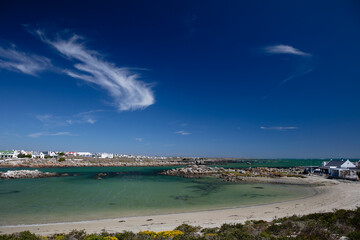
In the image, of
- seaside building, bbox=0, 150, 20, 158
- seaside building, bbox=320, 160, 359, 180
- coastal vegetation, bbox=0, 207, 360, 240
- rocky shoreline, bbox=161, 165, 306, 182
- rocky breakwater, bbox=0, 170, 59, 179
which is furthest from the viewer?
seaside building, bbox=0, 150, 20, 158

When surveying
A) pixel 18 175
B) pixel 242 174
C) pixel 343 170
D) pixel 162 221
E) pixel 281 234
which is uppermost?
pixel 281 234

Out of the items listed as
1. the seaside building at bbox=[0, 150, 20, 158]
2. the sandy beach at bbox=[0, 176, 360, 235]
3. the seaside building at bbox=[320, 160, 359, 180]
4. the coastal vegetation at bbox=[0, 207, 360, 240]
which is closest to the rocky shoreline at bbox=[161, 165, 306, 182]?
the seaside building at bbox=[320, 160, 359, 180]

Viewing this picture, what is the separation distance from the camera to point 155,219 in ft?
49.6

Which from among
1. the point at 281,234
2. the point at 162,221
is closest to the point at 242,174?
the point at 162,221

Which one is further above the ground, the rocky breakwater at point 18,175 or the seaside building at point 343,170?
the seaside building at point 343,170

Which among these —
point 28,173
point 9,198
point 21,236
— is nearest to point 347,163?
point 21,236

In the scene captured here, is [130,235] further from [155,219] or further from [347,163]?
[347,163]

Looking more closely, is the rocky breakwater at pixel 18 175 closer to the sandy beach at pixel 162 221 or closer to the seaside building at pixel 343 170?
the sandy beach at pixel 162 221

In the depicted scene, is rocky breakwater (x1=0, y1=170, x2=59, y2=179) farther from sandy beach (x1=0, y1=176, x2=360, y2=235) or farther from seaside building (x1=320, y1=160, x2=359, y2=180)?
seaside building (x1=320, y1=160, x2=359, y2=180)

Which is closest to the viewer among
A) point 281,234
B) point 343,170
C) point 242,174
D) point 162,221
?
point 281,234

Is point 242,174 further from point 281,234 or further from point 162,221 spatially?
point 281,234

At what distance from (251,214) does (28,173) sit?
53.7 metres

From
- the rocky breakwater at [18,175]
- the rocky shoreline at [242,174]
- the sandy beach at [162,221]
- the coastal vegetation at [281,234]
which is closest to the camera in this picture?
the coastal vegetation at [281,234]

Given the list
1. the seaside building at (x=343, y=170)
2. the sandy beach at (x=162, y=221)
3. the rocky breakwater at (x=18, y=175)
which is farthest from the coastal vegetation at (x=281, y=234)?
the rocky breakwater at (x=18, y=175)
